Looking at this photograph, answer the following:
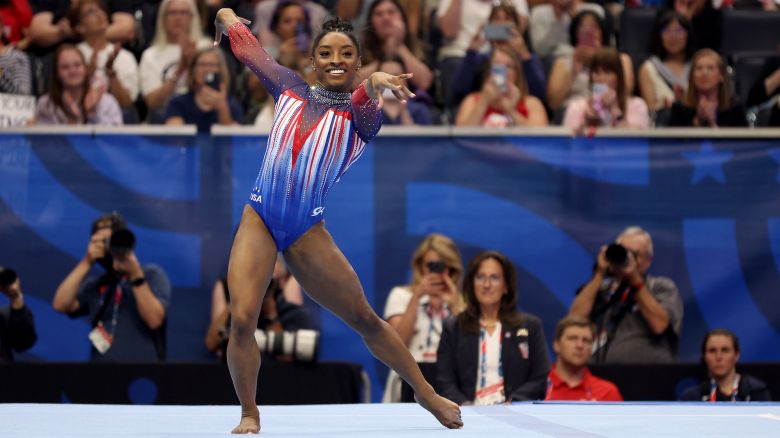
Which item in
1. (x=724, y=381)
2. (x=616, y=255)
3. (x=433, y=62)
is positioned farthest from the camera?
(x=433, y=62)

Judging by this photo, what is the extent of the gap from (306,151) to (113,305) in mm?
2653

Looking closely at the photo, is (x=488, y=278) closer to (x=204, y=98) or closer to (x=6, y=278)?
(x=204, y=98)

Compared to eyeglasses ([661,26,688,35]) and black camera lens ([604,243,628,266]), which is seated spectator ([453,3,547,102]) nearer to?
eyeglasses ([661,26,688,35])

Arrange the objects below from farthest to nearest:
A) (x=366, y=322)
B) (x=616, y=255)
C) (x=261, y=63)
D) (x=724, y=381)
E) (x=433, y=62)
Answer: (x=433, y=62)
(x=616, y=255)
(x=724, y=381)
(x=261, y=63)
(x=366, y=322)

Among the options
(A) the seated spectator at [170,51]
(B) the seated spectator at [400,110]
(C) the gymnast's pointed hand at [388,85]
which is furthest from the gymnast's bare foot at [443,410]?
(A) the seated spectator at [170,51]

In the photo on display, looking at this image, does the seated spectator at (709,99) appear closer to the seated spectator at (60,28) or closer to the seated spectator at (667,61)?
the seated spectator at (667,61)

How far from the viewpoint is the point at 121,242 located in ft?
21.5

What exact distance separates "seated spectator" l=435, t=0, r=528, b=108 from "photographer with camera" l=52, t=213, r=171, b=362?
9.36ft

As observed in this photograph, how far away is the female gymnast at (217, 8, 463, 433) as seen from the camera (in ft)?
14.5

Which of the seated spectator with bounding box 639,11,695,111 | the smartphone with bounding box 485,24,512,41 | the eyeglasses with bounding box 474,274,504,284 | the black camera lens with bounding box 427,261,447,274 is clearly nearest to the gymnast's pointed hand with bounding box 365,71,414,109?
the eyeglasses with bounding box 474,274,504,284

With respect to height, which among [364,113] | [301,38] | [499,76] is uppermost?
[301,38]

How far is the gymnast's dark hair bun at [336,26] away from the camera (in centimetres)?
463

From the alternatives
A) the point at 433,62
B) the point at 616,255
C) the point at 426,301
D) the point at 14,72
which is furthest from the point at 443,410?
the point at 433,62

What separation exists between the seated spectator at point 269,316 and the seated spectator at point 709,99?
2.72m
